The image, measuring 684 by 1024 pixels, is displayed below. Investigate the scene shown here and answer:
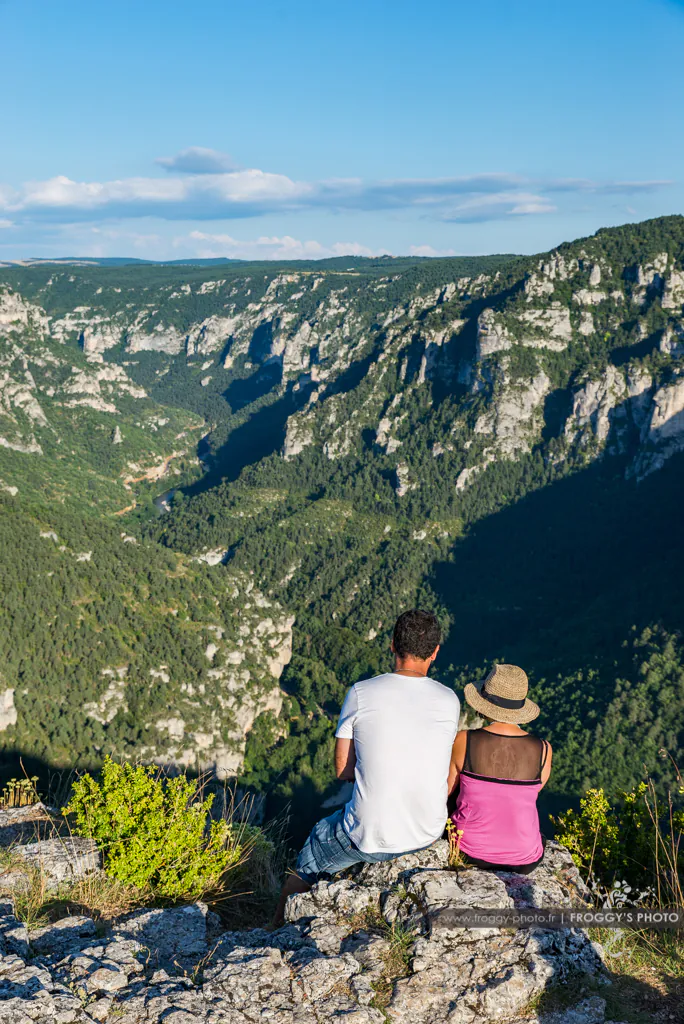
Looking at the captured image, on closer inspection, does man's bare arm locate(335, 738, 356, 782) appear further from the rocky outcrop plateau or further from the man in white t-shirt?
the rocky outcrop plateau

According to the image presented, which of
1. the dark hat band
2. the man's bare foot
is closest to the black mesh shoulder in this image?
the dark hat band

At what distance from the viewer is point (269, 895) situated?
34.7 feet

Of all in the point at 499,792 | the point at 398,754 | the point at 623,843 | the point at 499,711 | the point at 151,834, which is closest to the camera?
the point at 398,754

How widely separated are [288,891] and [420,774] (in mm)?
2876

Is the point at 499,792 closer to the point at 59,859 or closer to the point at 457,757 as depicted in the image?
the point at 457,757

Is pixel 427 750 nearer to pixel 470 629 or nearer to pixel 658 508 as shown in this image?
pixel 470 629

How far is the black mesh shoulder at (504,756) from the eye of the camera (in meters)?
9.18

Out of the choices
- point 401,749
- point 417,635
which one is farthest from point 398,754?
point 417,635

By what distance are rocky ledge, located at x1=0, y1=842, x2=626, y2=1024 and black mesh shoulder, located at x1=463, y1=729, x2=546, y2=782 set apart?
1.21m

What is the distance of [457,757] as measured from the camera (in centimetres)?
927

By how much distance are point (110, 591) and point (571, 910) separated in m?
120

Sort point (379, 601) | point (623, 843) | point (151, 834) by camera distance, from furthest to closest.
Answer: point (379, 601) → point (623, 843) → point (151, 834)

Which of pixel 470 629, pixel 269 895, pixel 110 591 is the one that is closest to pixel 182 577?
pixel 110 591

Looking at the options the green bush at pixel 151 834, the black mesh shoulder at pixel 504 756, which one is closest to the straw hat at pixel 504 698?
the black mesh shoulder at pixel 504 756
